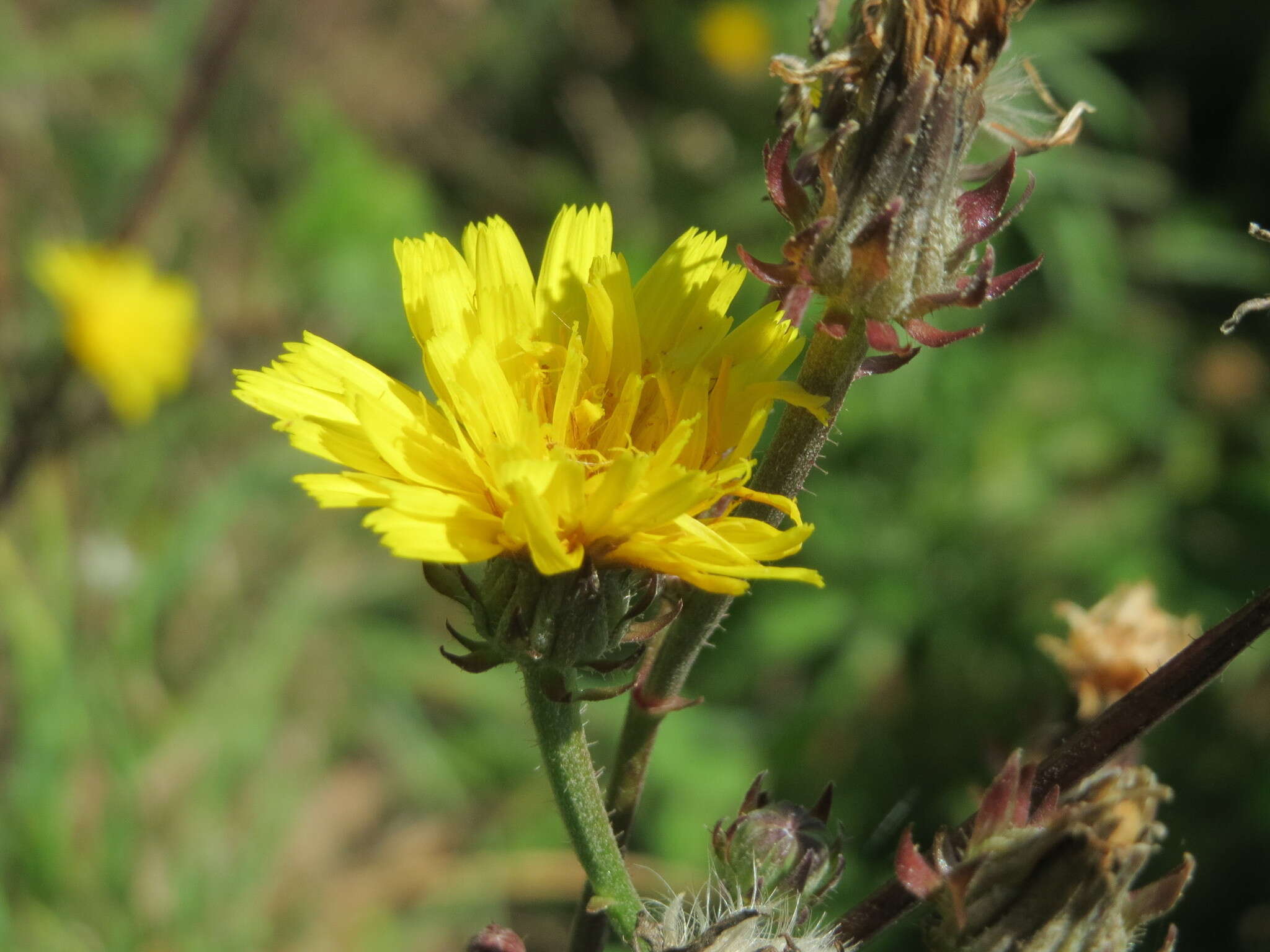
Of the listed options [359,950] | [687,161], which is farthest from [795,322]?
[687,161]

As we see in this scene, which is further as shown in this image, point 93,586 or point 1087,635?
point 93,586

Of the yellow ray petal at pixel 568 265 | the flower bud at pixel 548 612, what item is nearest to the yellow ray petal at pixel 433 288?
the yellow ray petal at pixel 568 265

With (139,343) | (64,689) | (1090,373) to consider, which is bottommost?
(64,689)

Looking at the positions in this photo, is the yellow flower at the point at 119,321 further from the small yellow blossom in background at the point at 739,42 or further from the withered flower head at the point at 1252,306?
the withered flower head at the point at 1252,306

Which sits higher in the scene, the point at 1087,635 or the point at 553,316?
the point at 553,316

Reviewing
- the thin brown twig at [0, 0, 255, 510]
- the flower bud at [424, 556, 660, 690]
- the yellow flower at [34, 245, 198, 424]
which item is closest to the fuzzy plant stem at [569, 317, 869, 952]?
the flower bud at [424, 556, 660, 690]

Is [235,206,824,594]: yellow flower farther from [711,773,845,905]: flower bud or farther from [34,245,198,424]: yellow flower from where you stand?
[34,245,198,424]: yellow flower

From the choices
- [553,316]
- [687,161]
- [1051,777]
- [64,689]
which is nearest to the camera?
[1051,777]

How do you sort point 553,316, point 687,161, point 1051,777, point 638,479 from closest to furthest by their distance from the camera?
point 638,479 → point 1051,777 → point 553,316 → point 687,161

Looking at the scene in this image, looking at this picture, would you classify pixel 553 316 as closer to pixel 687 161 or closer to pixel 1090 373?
pixel 1090 373
